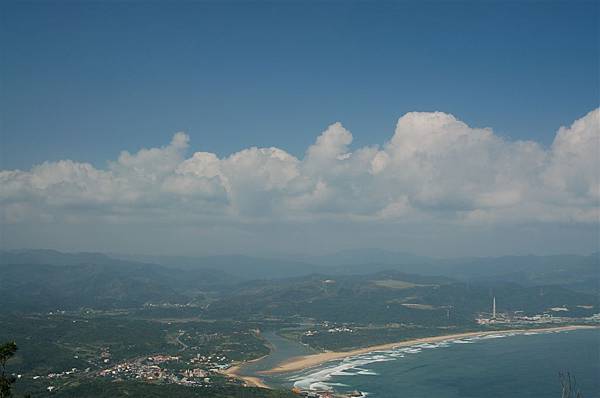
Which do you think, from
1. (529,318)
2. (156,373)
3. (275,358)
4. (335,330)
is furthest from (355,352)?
(529,318)

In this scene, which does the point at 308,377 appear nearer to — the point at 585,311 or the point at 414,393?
the point at 414,393

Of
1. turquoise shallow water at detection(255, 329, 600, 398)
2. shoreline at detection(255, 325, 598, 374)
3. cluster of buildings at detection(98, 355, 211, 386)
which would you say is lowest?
shoreline at detection(255, 325, 598, 374)

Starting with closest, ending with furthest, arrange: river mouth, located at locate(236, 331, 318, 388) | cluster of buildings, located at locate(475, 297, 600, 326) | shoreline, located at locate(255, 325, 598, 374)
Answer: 1. river mouth, located at locate(236, 331, 318, 388)
2. shoreline, located at locate(255, 325, 598, 374)
3. cluster of buildings, located at locate(475, 297, 600, 326)

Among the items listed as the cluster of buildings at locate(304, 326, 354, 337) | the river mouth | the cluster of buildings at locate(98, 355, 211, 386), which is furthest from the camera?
the cluster of buildings at locate(304, 326, 354, 337)

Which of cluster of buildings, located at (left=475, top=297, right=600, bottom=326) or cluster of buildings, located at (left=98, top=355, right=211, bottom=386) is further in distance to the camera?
cluster of buildings, located at (left=475, top=297, right=600, bottom=326)

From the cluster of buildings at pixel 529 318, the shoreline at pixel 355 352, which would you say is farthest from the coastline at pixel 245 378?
the cluster of buildings at pixel 529 318

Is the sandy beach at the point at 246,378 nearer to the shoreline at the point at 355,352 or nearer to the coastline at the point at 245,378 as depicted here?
the coastline at the point at 245,378

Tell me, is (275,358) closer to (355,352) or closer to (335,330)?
(355,352)

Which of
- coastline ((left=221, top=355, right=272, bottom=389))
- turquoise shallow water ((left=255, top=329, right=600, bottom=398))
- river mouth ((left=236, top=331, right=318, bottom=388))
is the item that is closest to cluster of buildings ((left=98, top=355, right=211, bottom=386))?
coastline ((left=221, top=355, right=272, bottom=389))

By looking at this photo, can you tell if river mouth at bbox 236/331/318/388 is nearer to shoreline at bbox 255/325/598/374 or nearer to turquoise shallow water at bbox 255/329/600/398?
turquoise shallow water at bbox 255/329/600/398
